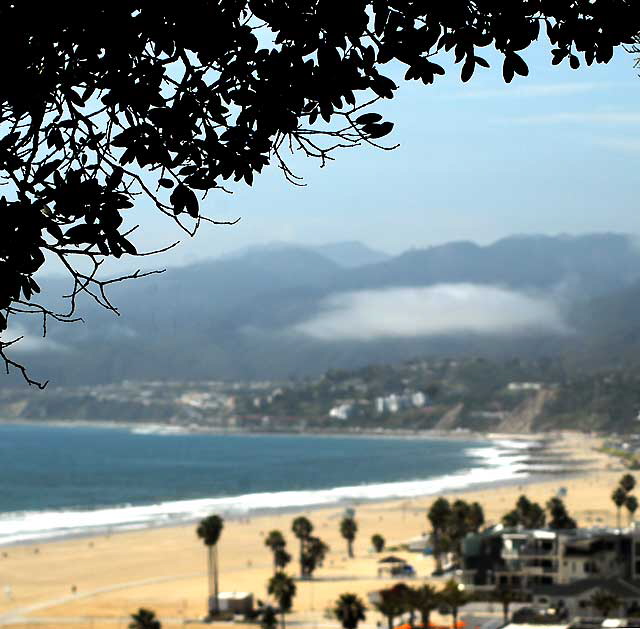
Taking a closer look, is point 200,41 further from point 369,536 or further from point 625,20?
point 369,536

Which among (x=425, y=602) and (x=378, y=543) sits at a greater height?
(x=378, y=543)

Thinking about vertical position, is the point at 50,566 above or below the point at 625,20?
below

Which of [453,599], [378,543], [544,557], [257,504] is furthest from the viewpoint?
[257,504]

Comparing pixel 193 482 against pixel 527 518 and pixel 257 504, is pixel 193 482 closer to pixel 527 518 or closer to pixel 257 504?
pixel 257 504

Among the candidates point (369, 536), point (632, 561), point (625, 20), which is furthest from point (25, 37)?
point (369, 536)

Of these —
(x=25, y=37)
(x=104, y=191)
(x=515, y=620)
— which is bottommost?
(x=515, y=620)

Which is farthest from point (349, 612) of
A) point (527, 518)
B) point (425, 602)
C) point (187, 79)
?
point (187, 79)

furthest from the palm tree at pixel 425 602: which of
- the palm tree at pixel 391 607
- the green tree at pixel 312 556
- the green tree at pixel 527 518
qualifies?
the green tree at pixel 527 518

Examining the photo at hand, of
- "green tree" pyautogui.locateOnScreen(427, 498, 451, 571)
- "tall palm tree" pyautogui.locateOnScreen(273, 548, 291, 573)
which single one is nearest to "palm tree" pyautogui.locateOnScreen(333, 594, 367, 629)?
"tall palm tree" pyautogui.locateOnScreen(273, 548, 291, 573)
